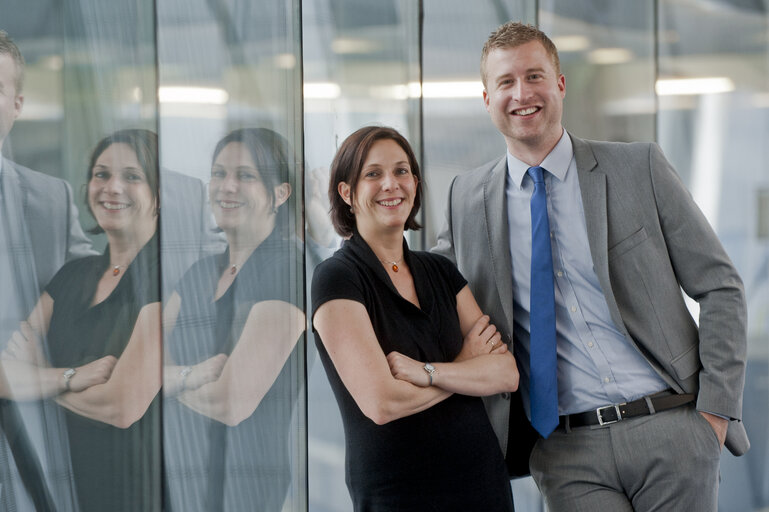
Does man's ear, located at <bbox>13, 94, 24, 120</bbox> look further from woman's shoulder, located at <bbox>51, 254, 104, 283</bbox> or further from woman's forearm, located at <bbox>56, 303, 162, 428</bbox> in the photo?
woman's forearm, located at <bbox>56, 303, 162, 428</bbox>

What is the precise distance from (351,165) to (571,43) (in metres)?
2.01

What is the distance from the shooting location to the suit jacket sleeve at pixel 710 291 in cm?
226

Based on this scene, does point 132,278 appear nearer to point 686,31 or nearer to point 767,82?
point 686,31

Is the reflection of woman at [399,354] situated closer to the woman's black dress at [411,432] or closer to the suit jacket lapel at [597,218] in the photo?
the woman's black dress at [411,432]

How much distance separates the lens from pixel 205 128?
2.30 meters

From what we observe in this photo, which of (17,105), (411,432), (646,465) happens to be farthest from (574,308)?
(17,105)

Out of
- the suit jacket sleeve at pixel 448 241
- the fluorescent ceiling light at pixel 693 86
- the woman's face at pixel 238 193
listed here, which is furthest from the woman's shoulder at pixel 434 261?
the fluorescent ceiling light at pixel 693 86

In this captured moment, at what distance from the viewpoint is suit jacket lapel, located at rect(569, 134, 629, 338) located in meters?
2.27

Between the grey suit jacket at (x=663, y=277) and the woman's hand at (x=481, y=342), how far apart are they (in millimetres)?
75

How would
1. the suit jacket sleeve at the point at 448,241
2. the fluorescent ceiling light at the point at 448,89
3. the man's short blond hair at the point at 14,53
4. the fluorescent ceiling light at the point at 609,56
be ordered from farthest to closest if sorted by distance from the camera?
the fluorescent ceiling light at the point at 609,56 → the fluorescent ceiling light at the point at 448,89 → the suit jacket sleeve at the point at 448,241 → the man's short blond hair at the point at 14,53

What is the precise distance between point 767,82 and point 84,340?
3.86 metres

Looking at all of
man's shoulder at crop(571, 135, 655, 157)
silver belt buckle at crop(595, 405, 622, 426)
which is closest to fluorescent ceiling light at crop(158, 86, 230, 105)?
man's shoulder at crop(571, 135, 655, 157)

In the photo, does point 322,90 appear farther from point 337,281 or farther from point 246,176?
point 337,281

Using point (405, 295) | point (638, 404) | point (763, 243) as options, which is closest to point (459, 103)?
point (405, 295)
